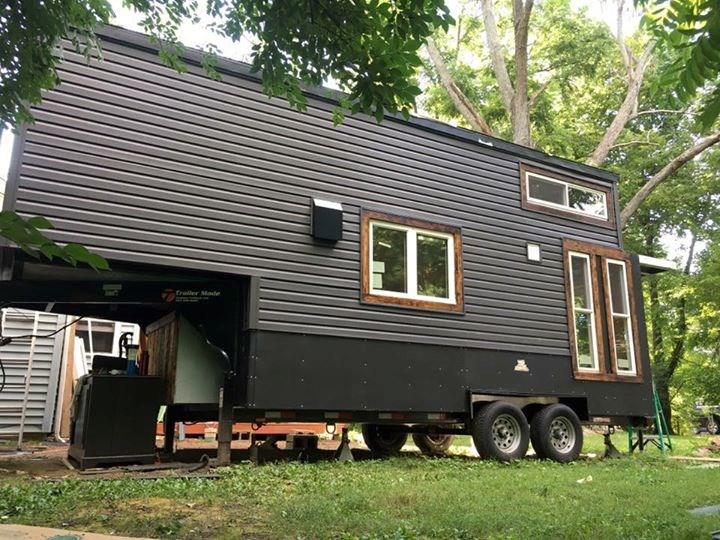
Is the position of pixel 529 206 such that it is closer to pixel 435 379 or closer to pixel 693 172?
pixel 435 379

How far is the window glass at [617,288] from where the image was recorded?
9.39 metres

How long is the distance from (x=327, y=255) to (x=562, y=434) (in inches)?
163

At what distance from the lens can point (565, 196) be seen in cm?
938

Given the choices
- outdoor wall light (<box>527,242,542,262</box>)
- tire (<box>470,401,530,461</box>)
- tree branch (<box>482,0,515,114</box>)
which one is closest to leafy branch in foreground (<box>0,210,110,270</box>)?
tire (<box>470,401,530,461</box>)

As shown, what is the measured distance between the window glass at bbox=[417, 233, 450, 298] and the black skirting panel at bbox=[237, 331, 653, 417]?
2.44ft

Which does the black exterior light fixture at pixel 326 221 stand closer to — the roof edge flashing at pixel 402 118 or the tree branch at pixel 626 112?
the roof edge flashing at pixel 402 118

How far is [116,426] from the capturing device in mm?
5855

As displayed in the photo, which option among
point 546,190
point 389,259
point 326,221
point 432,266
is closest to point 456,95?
point 546,190

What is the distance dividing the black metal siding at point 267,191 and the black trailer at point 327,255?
2cm

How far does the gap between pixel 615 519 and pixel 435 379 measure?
3.57m

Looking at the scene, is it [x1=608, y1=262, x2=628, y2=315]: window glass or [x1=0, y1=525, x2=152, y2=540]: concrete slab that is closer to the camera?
[x1=0, y1=525, x2=152, y2=540]: concrete slab

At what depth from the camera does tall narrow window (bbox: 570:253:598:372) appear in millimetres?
8789

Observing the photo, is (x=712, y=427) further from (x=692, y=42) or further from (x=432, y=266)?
(x=692, y=42)

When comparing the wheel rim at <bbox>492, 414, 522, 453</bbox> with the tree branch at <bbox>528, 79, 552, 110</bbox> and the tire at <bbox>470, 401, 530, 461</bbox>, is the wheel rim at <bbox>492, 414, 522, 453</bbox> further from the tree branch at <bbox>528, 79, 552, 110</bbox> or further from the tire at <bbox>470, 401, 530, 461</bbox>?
the tree branch at <bbox>528, 79, 552, 110</bbox>
